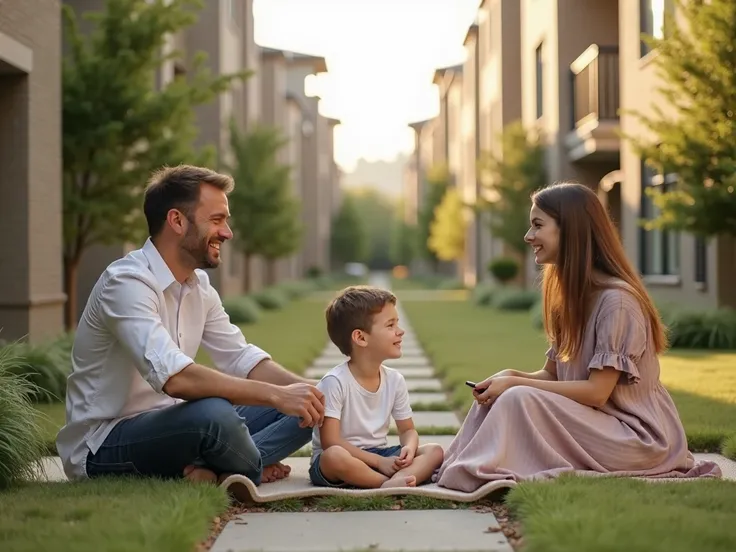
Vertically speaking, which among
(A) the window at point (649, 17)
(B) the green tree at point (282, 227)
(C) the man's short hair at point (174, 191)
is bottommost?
(C) the man's short hair at point (174, 191)

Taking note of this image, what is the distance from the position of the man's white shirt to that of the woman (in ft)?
4.65

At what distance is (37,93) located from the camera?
393 inches

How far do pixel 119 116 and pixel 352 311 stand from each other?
26.0 feet

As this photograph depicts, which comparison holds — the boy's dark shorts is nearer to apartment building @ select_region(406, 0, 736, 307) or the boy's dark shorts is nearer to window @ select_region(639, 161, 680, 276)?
apartment building @ select_region(406, 0, 736, 307)

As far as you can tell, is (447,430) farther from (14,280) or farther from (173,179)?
(14,280)

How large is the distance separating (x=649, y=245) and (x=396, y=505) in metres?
13.0

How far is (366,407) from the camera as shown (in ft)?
15.9

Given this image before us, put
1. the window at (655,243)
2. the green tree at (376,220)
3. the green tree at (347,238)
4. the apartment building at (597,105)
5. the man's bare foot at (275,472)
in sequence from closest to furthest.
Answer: the man's bare foot at (275,472), the apartment building at (597,105), the window at (655,243), the green tree at (347,238), the green tree at (376,220)

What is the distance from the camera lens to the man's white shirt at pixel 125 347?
4.37 m

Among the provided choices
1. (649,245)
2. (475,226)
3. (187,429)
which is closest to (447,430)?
(187,429)

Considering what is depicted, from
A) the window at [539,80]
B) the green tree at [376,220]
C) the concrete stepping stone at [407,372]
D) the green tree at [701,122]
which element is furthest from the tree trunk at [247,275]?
the green tree at [376,220]

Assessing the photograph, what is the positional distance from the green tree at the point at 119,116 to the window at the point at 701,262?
6787mm

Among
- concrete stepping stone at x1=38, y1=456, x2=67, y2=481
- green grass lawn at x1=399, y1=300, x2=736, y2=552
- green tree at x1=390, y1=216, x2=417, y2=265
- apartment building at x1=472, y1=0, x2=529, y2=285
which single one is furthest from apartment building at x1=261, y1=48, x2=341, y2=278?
green grass lawn at x1=399, y1=300, x2=736, y2=552

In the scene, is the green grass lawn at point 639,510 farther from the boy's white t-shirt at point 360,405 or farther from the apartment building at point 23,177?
the apartment building at point 23,177
